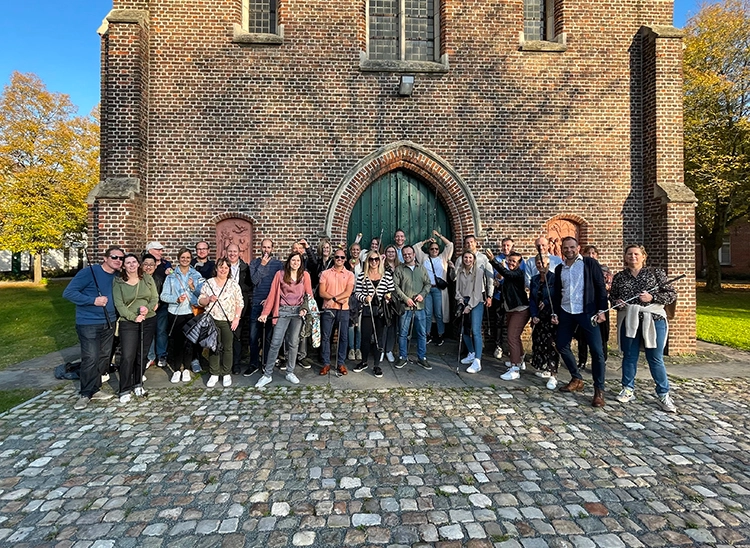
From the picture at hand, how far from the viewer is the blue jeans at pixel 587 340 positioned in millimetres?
5066

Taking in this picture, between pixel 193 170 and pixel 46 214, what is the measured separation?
868 inches

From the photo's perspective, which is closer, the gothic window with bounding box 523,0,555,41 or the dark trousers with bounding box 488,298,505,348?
the dark trousers with bounding box 488,298,505,348

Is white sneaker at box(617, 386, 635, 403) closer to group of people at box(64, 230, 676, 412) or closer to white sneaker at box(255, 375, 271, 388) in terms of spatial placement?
group of people at box(64, 230, 676, 412)

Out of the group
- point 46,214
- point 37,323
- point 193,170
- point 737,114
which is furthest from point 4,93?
point 737,114

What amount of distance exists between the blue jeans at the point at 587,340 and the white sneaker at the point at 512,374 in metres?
0.78

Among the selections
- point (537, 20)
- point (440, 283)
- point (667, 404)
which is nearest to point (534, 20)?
point (537, 20)

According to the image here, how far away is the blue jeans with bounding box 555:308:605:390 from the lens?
16.6 ft

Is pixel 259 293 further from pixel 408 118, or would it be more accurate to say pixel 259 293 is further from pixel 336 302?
pixel 408 118

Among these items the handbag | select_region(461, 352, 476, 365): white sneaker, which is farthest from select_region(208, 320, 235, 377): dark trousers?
select_region(461, 352, 476, 365): white sneaker

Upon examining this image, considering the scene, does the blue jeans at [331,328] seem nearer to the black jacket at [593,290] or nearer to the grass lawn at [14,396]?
the black jacket at [593,290]

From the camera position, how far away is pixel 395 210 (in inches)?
327

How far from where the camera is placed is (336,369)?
630 cm

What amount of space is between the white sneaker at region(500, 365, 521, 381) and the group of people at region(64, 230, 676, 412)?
22 mm

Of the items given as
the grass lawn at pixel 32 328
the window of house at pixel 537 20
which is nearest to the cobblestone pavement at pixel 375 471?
the grass lawn at pixel 32 328
